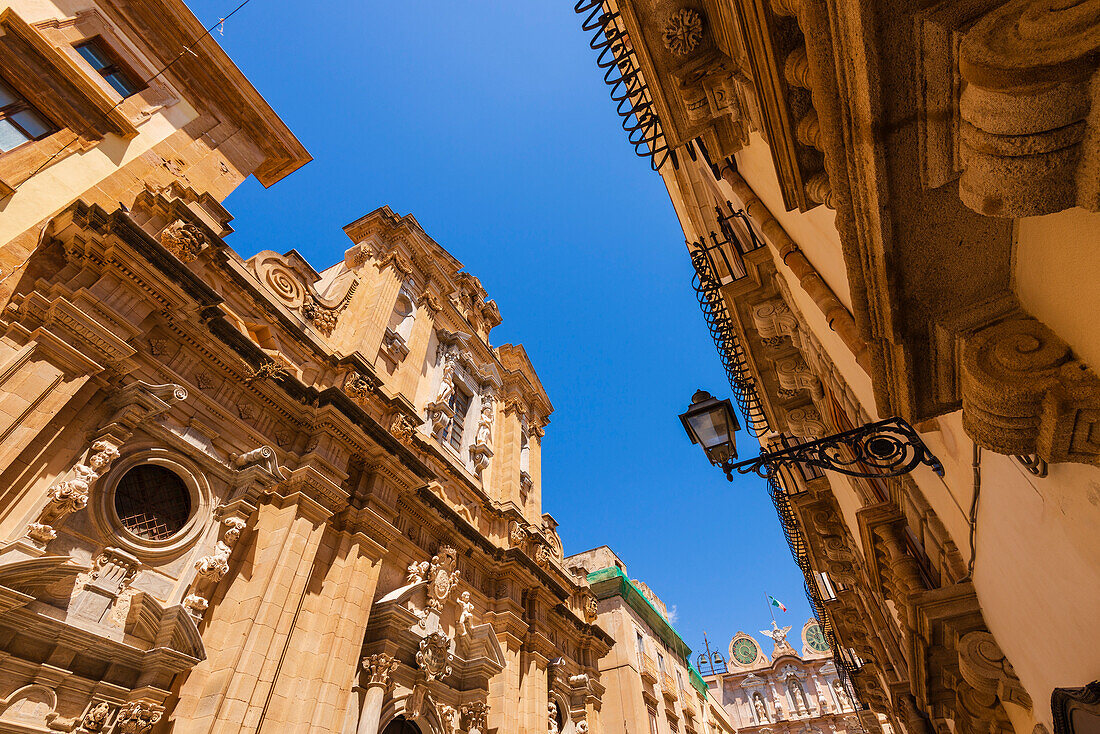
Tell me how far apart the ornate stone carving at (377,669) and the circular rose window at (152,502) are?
422cm

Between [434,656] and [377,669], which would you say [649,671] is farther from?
[377,669]

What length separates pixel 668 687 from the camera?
89.8 ft

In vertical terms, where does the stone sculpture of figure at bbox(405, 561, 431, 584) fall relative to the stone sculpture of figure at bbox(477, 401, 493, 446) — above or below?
below

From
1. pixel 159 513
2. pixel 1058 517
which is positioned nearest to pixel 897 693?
pixel 1058 517

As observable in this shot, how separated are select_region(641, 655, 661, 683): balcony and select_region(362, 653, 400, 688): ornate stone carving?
18.0m

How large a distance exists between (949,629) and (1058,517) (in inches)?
134

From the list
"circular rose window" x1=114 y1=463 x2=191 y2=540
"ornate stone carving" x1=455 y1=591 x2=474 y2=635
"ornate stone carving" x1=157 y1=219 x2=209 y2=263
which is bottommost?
"circular rose window" x1=114 y1=463 x2=191 y2=540

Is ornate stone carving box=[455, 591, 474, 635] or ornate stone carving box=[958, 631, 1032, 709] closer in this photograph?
ornate stone carving box=[958, 631, 1032, 709]

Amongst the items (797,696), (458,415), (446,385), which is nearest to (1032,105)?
(446,385)

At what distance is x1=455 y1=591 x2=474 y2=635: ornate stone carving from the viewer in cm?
1290

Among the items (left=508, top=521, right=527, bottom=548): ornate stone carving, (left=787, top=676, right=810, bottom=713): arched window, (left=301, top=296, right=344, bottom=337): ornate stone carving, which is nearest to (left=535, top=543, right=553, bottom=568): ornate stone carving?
(left=508, top=521, right=527, bottom=548): ornate stone carving

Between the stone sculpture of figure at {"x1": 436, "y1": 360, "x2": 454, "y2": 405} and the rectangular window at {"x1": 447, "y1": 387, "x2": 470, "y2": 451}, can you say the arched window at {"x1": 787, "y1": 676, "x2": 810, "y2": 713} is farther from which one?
the stone sculpture of figure at {"x1": 436, "y1": 360, "x2": 454, "y2": 405}

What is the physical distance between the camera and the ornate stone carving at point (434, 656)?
11.3 meters

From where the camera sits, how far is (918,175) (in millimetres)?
2182
